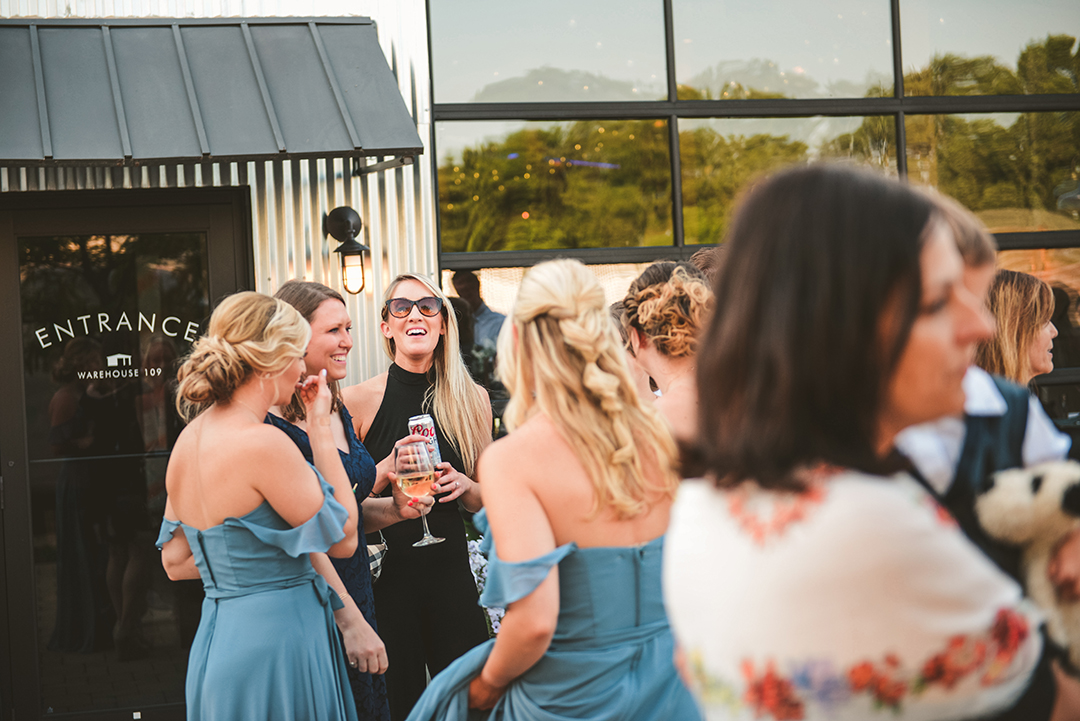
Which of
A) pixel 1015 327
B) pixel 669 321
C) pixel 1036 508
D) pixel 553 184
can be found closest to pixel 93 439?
pixel 553 184

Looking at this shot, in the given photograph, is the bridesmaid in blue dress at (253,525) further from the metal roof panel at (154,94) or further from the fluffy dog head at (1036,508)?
the fluffy dog head at (1036,508)

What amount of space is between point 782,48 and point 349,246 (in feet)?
9.94

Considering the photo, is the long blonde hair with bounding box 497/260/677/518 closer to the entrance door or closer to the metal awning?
the metal awning

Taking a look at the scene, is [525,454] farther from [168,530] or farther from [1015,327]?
[1015,327]

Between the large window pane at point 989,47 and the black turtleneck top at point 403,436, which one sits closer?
the black turtleneck top at point 403,436

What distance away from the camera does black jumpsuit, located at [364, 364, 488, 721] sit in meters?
3.55

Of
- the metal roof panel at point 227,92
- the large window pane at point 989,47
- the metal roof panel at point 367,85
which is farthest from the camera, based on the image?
the large window pane at point 989,47

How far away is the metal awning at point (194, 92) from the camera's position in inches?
162

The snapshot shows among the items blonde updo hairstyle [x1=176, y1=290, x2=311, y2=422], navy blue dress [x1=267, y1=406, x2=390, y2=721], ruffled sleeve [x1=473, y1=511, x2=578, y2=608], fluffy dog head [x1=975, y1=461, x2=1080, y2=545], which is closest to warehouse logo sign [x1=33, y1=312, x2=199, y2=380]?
navy blue dress [x1=267, y1=406, x2=390, y2=721]

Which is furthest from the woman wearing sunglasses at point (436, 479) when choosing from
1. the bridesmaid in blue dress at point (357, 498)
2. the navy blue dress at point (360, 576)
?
the navy blue dress at point (360, 576)

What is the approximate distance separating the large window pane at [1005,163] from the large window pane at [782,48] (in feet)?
1.73

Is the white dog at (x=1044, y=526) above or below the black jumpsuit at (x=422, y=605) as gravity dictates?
above

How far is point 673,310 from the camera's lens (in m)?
2.68

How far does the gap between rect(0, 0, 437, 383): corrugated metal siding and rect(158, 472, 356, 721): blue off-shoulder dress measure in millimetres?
2315
